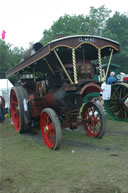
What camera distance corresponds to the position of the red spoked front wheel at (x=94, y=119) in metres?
4.39

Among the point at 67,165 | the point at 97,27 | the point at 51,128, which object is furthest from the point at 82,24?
the point at 67,165

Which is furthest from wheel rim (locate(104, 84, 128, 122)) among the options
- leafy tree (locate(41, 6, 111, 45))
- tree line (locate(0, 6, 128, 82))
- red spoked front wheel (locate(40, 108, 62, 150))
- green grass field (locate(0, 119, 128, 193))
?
leafy tree (locate(41, 6, 111, 45))

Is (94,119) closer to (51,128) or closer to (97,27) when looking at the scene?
(51,128)

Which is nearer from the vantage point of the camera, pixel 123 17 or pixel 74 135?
pixel 74 135

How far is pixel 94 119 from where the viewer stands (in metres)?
4.68

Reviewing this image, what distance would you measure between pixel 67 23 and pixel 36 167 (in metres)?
34.6

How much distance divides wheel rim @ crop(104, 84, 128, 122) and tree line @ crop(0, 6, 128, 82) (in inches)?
865

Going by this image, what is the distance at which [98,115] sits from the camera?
178 inches

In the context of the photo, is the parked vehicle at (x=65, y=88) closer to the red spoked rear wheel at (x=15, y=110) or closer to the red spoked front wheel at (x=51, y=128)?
the red spoked front wheel at (x=51, y=128)

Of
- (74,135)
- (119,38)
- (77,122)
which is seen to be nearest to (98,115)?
(77,122)

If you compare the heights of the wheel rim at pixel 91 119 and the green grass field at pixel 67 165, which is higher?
the wheel rim at pixel 91 119

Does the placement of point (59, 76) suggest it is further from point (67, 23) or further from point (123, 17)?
point (67, 23)

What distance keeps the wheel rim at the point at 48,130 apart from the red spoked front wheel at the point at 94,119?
92 centimetres

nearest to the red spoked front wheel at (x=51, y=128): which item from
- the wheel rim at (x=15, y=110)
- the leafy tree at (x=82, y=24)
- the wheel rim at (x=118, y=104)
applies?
the wheel rim at (x=15, y=110)
